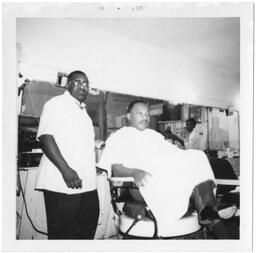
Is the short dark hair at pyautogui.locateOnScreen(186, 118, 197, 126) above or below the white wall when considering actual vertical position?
below

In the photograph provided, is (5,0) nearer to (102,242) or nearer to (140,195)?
(140,195)

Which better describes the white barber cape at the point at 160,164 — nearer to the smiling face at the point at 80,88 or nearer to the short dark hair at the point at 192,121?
the short dark hair at the point at 192,121

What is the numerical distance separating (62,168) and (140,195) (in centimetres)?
44

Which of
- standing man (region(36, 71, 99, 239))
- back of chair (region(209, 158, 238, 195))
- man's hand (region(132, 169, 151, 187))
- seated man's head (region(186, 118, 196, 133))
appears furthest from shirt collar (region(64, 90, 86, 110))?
back of chair (region(209, 158, 238, 195))

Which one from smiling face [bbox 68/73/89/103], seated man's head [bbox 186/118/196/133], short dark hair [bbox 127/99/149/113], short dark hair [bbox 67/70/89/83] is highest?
short dark hair [bbox 67/70/89/83]

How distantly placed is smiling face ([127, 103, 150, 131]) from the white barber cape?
0.10 feet

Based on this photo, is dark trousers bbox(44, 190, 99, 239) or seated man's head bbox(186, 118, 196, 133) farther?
seated man's head bbox(186, 118, 196, 133)

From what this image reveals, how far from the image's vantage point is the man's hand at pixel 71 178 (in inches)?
53.4

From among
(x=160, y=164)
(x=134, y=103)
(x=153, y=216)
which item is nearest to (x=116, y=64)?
(x=134, y=103)

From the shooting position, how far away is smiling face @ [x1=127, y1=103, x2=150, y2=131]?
1428 millimetres

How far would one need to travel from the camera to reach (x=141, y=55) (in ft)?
4.80

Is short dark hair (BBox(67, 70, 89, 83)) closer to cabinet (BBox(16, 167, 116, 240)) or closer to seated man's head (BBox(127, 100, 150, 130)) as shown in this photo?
seated man's head (BBox(127, 100, 150, 130))

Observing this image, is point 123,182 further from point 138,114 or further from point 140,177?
point 138,114

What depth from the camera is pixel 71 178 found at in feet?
4.47
